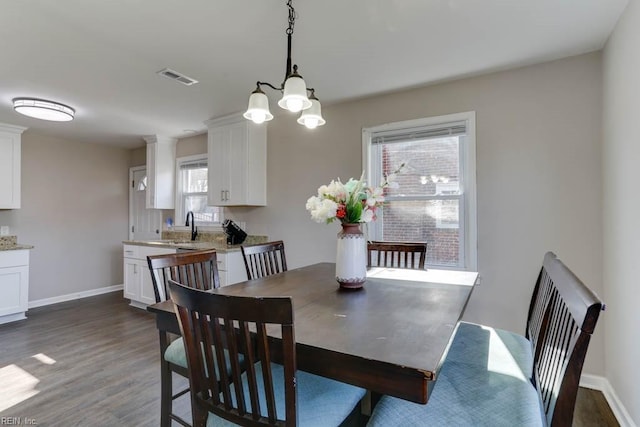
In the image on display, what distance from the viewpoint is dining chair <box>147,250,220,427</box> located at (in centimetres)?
160

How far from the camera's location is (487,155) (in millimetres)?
2684

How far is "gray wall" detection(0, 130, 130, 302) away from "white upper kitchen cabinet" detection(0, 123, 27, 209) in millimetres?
372

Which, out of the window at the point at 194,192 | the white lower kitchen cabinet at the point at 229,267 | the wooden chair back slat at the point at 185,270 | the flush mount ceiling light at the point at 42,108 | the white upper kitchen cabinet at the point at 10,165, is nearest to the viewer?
the wooden chair back slat at the point at 185,270

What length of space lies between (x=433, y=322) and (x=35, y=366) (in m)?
3.24

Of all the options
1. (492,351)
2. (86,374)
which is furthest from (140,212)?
(492,351)

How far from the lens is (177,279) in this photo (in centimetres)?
178

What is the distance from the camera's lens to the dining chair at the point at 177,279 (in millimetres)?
1603

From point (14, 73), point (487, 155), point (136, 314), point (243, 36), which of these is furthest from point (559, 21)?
point (136, 314)

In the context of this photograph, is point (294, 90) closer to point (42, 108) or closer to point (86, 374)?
point (86, 374)

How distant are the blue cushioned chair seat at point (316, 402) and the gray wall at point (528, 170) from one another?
189 cm

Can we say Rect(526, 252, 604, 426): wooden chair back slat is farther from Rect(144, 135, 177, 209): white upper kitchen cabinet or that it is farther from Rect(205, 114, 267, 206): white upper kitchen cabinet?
Rect(144, 135, 177, 209): white upper kitchen cabinet

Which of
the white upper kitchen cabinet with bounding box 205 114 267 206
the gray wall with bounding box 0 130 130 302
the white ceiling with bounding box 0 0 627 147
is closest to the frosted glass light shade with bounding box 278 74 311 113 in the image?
the white ceiling with bounding box 0 0 627 147

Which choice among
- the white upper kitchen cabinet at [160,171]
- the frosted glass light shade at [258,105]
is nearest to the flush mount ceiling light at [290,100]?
the frosted glass light shade at [258,105]

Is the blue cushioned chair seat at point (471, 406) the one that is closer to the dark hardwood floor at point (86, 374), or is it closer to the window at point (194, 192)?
the dark hardwood floor at point (86, 374)
